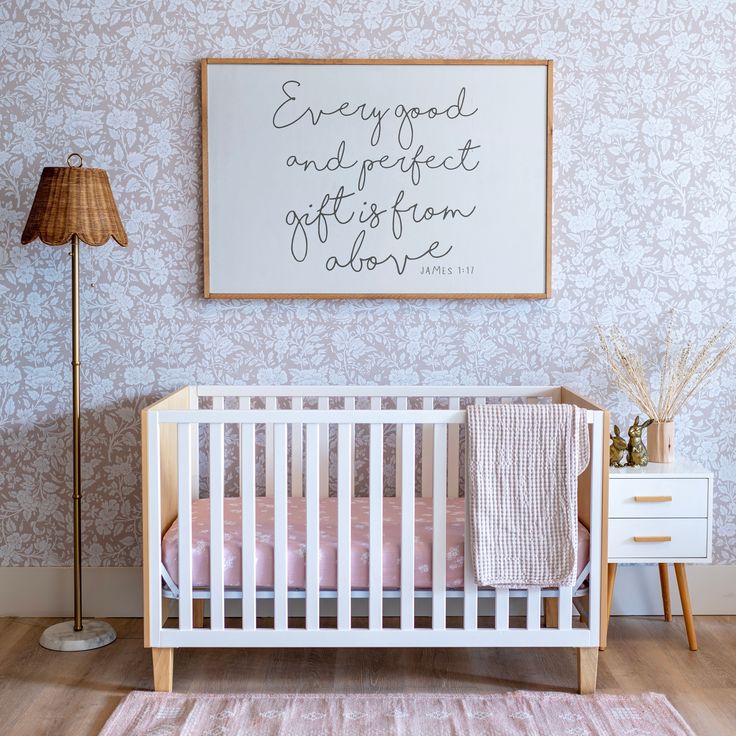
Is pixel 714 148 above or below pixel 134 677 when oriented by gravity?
above

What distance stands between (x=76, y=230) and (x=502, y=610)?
5.04 ft

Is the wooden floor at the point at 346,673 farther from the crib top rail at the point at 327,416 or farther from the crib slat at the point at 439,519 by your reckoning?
Result: the crib top rail at the point at 327,416

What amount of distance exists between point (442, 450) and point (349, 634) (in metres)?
0.53

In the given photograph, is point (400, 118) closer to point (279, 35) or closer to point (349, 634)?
point (279, 35)

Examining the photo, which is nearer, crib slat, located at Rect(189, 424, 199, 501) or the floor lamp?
the floor lamp

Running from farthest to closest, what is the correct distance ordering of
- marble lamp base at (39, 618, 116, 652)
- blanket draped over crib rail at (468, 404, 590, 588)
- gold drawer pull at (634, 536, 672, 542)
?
marble lamp base at (39, 618, 116, 652) → gold drawer pull at (634, 536, 672, 542) → blanket draped over crib rail at (468, 404, 590, 588)

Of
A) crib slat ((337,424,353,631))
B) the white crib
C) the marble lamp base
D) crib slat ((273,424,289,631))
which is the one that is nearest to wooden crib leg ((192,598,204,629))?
the marble lamp base

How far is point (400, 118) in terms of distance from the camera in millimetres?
2834

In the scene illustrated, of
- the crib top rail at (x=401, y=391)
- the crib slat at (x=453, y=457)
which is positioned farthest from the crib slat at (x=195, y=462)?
the crib slat at (x=453, y=457)

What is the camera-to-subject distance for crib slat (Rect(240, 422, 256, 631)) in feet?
7.40

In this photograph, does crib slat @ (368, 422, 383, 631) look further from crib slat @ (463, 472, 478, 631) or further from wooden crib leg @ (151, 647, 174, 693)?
wooden crib leg @ (151, 647, 174, 693)

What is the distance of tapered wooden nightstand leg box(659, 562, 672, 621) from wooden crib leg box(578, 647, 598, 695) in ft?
2.05

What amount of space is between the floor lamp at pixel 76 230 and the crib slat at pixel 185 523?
53 cm

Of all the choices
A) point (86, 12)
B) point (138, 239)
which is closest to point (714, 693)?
point (138, 239)
